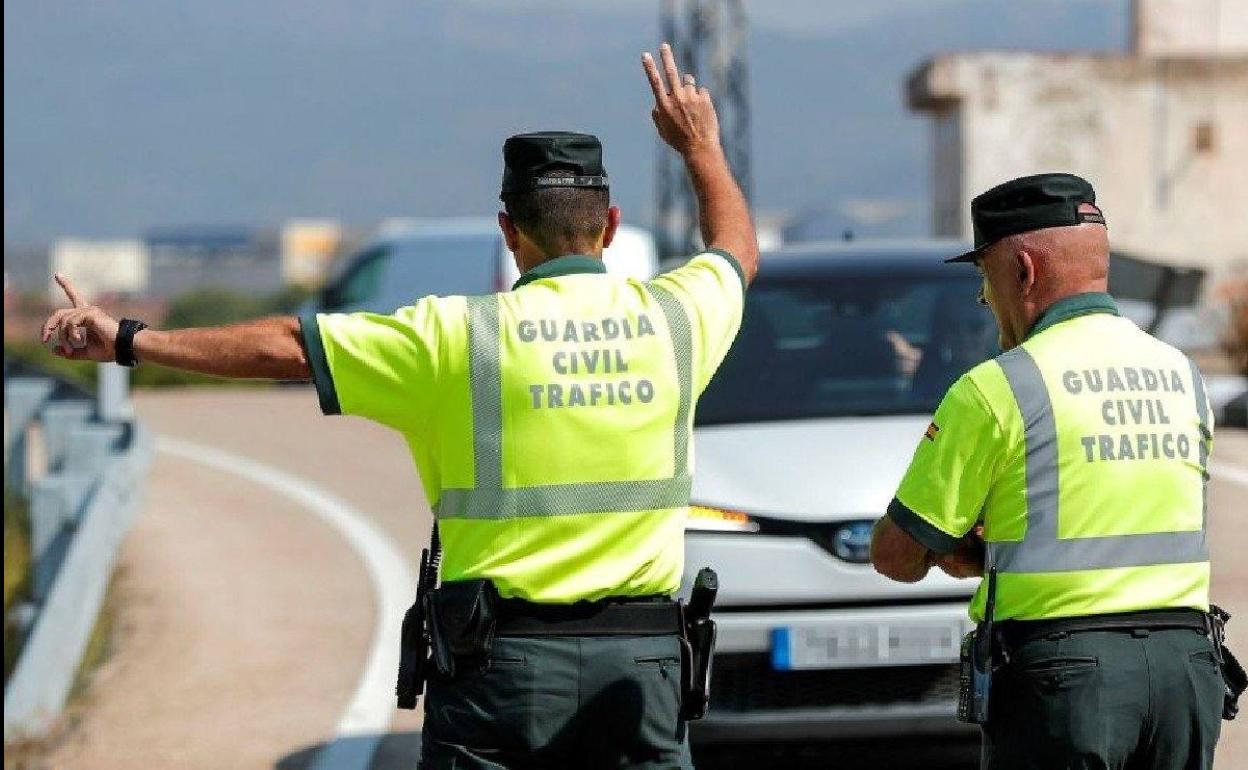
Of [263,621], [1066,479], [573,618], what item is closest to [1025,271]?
[1066,479]

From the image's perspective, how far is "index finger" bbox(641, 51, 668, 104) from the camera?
475cm

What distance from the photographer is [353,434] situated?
20.5 m

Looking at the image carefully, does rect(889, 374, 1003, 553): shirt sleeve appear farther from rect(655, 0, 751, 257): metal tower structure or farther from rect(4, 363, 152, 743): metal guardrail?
rect(655, 0, 751, 257): metal tower structure

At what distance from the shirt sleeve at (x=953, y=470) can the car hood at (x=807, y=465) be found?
268 cm

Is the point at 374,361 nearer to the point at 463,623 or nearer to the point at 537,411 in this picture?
the point at 537,411

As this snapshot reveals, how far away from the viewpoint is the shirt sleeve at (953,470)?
420 centimetres

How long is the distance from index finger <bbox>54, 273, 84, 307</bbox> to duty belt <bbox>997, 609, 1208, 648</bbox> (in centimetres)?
181

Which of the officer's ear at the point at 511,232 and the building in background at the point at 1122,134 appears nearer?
the officer's ear at the point at 511,232

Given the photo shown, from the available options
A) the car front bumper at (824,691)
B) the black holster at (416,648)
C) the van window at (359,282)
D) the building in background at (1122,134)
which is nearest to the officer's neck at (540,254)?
the black holster at (416,648)

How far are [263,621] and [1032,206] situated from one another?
7445 millimetres

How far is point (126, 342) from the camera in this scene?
422 centimetres

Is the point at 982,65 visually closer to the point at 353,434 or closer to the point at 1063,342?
the point at 353,434

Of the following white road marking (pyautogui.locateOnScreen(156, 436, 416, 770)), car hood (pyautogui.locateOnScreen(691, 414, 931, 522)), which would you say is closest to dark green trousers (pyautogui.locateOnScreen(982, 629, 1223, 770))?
car hood (pyautogui.locateOnScreen(691, 414, 931, 522))

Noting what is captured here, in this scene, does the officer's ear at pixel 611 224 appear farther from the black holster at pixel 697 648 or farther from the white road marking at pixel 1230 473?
the white road marking at pixel 1230 473
